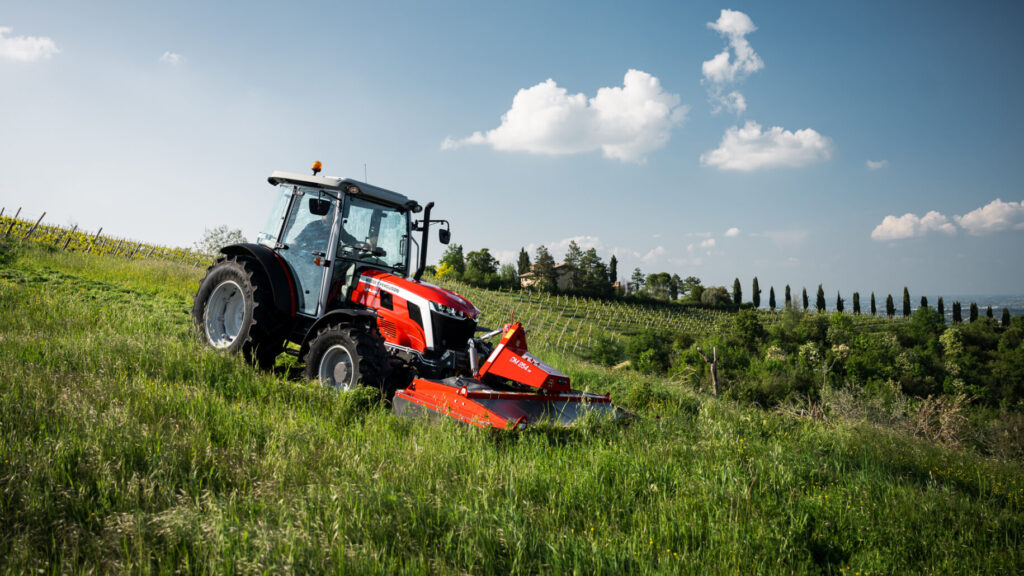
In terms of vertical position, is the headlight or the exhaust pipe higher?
the exhaust pipe

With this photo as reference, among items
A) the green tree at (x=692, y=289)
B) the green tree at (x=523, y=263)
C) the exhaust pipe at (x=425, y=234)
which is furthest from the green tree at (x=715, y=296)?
the exhaust pipe at (x=425, y=234)

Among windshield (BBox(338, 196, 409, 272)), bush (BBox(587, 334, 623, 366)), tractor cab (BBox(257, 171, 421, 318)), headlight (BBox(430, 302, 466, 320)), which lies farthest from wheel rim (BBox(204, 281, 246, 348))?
bush (BBox(587, 334, 623, 366))

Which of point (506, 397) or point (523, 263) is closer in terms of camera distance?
point (506, 397)

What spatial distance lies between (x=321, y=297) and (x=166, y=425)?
271 cm

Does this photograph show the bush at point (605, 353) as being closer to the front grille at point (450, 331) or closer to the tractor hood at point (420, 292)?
the front grille at point (450, 331)

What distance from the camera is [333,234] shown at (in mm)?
6379

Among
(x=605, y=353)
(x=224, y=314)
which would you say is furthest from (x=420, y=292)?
(x=605, y=353)

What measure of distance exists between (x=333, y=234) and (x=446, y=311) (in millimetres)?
1832

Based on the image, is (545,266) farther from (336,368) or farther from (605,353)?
(336,368)

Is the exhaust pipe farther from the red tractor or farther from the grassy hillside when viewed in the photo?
the grassy hillside

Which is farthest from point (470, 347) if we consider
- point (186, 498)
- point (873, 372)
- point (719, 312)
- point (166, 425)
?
point (719, 312)

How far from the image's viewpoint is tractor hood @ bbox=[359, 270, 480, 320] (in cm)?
586

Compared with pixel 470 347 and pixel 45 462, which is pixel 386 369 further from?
pixel 45 462

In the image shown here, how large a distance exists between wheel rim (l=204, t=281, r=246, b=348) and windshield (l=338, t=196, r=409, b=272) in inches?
70.3
